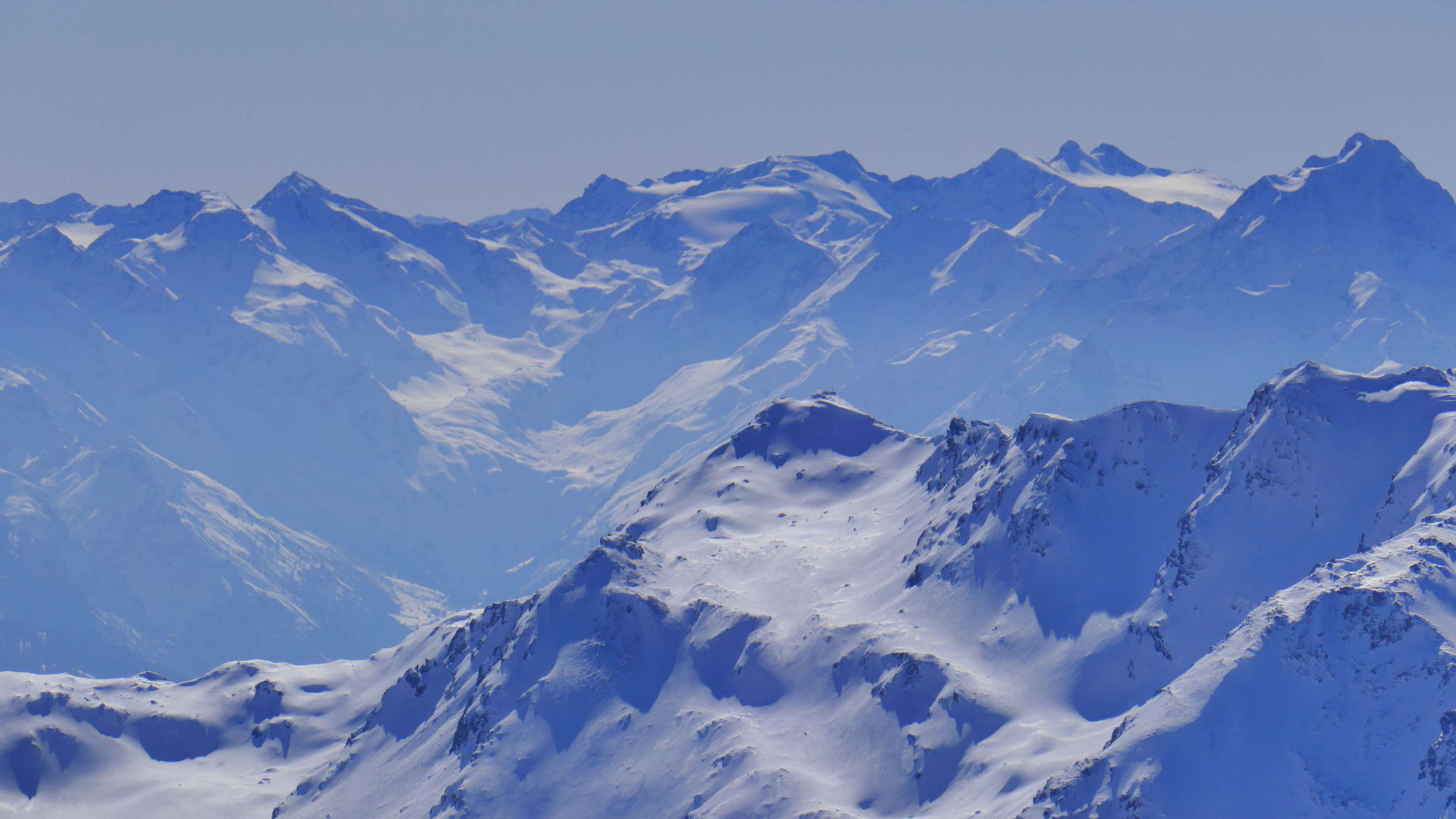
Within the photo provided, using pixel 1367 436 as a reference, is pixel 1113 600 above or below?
below

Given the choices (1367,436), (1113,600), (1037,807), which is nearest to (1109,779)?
(1037,807)

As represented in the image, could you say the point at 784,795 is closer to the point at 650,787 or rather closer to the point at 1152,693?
the point at 650,787

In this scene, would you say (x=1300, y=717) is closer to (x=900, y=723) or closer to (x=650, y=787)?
(x=900, y=723)

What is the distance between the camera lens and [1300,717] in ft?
507

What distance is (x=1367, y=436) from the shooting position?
191 m

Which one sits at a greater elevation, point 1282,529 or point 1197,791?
point 1282,529

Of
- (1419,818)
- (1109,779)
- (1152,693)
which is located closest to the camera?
(1419,818)

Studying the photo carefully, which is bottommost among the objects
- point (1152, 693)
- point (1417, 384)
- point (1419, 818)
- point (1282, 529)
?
point (1419, 818)

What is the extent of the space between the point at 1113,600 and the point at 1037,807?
41.0m

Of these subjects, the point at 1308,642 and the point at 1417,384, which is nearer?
the point at 1308,642

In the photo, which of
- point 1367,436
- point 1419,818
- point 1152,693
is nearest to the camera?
point 1419,818

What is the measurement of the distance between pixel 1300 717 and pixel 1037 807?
78.9 feet

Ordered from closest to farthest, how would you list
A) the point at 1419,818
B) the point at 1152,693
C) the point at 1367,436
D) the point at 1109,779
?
the point at 1419,818, the point at 1109,779, the point at 1152,693, the point at 1367,436

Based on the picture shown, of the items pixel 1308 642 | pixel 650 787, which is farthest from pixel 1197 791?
pixel 650 787
